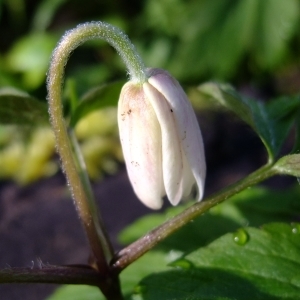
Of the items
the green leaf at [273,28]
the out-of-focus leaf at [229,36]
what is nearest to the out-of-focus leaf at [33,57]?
the out-of-focus leaf at [229,36]

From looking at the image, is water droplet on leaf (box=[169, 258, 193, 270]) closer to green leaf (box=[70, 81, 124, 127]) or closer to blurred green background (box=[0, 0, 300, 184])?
green leaf (box=[70, 81, 124, 127])

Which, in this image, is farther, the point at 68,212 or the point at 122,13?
the point at 122,13

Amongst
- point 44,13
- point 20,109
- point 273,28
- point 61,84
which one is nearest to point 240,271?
point 61,84

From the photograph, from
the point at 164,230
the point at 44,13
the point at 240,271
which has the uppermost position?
the point at 44,13

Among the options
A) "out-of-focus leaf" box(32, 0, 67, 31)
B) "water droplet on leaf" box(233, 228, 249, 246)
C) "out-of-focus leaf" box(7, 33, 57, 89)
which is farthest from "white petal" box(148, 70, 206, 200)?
"out-of-focus leaf" box(32, 0, 67, 31)

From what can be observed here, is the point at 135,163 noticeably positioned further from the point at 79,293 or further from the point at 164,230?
the point at 79,293

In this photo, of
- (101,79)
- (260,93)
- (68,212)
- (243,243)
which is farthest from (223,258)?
(260,93)

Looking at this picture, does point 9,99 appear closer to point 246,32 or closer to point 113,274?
point 113,274
